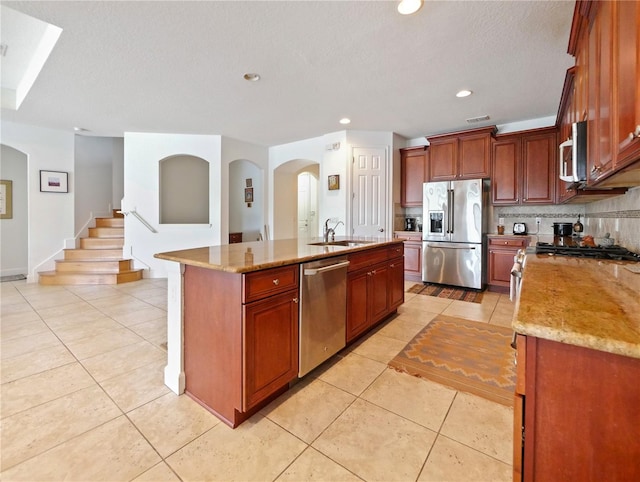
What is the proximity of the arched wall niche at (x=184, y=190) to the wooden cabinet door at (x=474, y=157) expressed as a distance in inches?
193

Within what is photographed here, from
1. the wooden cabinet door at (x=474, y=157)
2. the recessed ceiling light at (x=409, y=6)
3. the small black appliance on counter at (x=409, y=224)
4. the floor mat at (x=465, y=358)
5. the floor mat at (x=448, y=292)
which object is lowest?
the floor mat at (x=465, y=358)

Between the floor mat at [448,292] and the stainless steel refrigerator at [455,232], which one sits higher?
the stainless steel refrigerator at [455,232]

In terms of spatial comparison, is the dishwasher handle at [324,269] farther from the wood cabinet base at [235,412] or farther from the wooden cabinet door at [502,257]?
the wooden cabinet door at [502,257]

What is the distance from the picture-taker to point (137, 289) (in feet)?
14.8

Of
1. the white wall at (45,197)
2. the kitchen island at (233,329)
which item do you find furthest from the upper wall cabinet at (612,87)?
the white wall at (45,197)

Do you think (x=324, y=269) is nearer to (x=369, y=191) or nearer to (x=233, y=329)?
(x=233, y=329)

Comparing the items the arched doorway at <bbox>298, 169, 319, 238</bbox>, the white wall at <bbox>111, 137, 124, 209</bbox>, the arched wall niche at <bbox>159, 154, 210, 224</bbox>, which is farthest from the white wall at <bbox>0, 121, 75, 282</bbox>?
the arched doorway at <bbox>298, 169, 319, 238</bbox>

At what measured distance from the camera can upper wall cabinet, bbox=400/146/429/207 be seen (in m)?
5.12

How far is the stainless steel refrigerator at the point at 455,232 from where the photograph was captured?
172 inches

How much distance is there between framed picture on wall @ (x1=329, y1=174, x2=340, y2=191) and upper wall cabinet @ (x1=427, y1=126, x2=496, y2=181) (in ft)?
5.06

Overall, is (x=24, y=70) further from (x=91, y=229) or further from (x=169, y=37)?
(x=91, y=229)

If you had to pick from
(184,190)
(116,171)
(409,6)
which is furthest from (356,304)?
(116,171)

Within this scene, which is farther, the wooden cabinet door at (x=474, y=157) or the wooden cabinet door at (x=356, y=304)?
the wooden cabinet door at (x=474, y=157)

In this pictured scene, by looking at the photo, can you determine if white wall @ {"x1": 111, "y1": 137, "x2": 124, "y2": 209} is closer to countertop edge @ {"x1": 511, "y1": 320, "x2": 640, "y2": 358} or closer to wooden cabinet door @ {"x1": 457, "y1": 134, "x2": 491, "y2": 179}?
wooden cabinet door @ {"x1": 457, "y1": 134, "x2": 491, "y2": 179}
